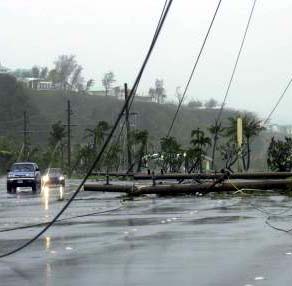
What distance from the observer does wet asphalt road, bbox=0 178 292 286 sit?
9.03 meters

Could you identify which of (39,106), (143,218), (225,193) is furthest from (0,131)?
(143,218)

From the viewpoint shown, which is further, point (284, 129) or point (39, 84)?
point (39, 84)

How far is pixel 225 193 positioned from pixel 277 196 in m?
2.08

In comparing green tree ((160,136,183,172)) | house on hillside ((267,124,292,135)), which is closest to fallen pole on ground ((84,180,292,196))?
green tree ((160,136,183,172))

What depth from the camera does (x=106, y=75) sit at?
14688 centimetres

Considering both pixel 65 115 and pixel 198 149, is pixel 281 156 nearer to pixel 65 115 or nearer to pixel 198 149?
pixel 198 149

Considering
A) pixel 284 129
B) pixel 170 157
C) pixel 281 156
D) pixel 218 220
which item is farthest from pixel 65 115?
pixel 218 220

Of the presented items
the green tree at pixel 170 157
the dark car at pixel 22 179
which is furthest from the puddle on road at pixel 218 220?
the green tree at pixel 170 157

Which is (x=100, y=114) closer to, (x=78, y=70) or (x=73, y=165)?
(x=78, y=70)

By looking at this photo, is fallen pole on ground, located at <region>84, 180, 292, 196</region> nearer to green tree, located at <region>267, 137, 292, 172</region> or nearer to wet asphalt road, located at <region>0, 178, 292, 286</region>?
wet asphalt road, located at <region>0, 178, 292, 286</region>

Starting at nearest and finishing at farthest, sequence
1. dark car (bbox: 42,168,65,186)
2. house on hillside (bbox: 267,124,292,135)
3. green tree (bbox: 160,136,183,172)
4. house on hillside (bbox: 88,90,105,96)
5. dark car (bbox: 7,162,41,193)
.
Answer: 1. dark car (bbox: 7,162,41,193)
2. dark car (bbox: 42,168,65,186)
3. green tree (bbox: 160,136,183,172)
4. house on hillside (bbox: 267,124,292,135)
5. house on hillside (bbox: 88,90,105,96)

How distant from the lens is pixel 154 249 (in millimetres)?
11484

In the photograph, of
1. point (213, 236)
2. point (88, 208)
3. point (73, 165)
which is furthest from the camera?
point (73, 165)

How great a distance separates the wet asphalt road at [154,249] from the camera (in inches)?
356
